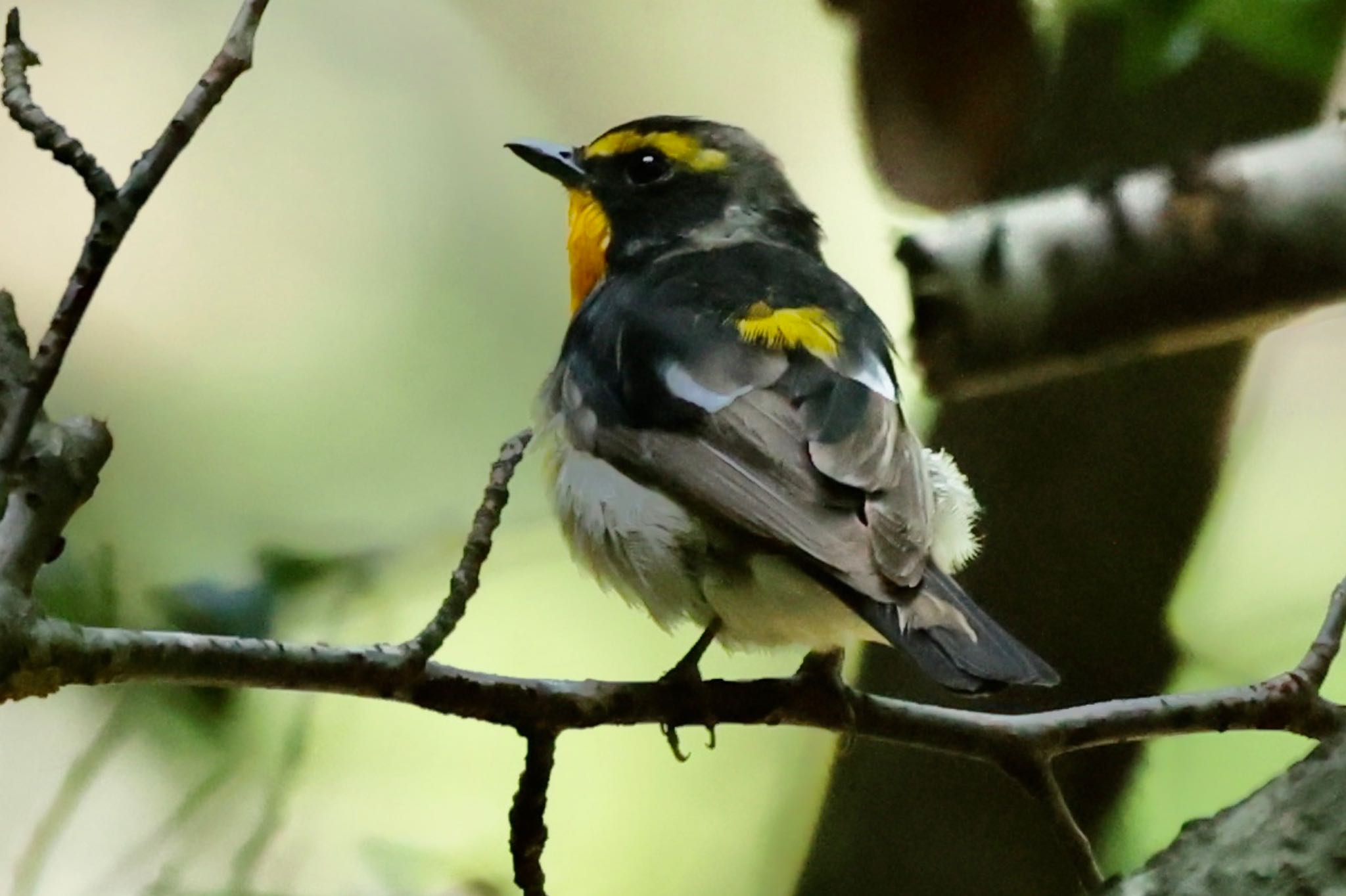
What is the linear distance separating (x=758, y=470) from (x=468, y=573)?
26cm

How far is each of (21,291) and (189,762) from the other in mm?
607

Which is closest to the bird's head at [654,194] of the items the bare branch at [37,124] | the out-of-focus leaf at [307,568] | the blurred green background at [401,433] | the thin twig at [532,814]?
the blurred green background at [401,433]

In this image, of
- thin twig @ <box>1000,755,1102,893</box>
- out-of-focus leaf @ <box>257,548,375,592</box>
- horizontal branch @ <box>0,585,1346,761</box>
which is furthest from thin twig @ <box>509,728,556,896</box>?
out-of-focus leaf @ <box>257,548,375,592</box>

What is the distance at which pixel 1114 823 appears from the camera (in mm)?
1851

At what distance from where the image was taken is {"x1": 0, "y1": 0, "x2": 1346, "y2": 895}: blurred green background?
1725 millimetres

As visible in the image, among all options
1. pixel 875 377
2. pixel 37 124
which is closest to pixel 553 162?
pixel 875 377

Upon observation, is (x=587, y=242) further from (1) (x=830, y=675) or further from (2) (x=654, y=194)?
(1) (x=830, y=675)

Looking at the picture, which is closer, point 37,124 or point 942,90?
point 37,124

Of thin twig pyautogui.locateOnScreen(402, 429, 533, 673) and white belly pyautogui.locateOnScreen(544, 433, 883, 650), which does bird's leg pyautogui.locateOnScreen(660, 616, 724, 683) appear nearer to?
white belly pyautogui.locateOnScreen(544, 433, 883, 650)

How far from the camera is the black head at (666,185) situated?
5.43 feet

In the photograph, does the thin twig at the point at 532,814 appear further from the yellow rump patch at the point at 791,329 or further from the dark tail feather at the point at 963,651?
the yellow rump patch at the point at 791,329

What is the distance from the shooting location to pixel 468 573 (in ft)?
3.22

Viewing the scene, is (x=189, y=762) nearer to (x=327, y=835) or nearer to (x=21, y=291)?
(x=327, y=835)

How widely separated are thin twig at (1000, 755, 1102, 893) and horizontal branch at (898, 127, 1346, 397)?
2.39 ft
